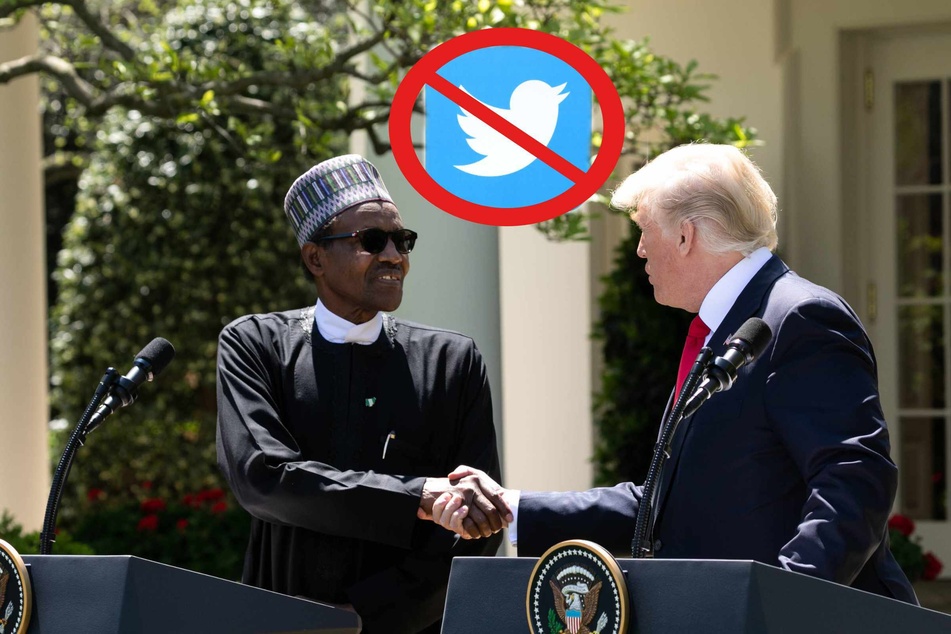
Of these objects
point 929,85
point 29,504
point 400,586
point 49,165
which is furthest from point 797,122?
point 49,165

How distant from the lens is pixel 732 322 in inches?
108

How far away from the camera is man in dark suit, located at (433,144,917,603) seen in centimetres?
242

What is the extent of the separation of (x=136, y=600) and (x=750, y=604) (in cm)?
105

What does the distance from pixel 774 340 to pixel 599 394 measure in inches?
195

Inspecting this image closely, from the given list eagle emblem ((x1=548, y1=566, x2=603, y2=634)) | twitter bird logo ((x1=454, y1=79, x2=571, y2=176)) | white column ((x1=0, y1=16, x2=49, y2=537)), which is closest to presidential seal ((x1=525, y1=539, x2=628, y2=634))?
eagle emblem ((x1=548, y1=566, x2=603, y2=634))

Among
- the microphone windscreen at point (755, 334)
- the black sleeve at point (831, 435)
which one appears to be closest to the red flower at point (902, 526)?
the black sleeve at point (831, 435)

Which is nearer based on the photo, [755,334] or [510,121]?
[755,334]

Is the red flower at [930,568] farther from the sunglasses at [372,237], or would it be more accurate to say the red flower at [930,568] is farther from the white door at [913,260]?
the sunglasses at [372,237]

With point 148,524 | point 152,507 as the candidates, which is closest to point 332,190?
point 148,524

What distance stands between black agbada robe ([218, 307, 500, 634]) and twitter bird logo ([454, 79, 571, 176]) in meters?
0.60

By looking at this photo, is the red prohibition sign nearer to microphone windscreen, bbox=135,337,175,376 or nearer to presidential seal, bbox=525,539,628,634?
microphone windscreen, bbox=135,337,175,376

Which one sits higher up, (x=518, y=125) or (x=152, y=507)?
(x=518, y=125)

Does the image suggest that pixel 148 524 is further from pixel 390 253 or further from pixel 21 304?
pixel 390 253

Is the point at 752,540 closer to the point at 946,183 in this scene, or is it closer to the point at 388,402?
the point at 388,402
